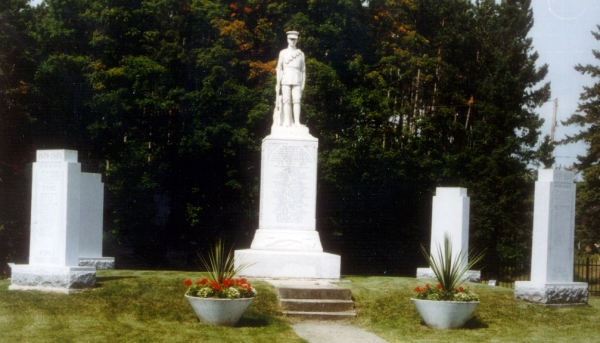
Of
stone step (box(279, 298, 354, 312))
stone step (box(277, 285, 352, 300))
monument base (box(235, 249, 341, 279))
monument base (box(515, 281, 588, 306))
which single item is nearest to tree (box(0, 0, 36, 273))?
monument base (box(235, 249, 341, 279))

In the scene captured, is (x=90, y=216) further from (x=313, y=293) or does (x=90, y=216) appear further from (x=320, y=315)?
(x=320, y=315)

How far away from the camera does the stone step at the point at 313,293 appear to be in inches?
626

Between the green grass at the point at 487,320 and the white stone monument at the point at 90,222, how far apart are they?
670 centimetres

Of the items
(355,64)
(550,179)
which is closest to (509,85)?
(355,64)

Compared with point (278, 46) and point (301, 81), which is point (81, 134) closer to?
point (278, 46)

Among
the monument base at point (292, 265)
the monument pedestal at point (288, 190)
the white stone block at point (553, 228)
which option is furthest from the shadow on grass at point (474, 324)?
the monument pedestal at point (288, 190)

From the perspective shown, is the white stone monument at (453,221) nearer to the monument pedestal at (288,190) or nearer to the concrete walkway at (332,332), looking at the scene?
the monument pedestal at (288,190)

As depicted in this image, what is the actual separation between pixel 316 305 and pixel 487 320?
3106 mm

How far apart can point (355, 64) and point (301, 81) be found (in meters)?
15.3

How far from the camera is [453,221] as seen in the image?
815 inches

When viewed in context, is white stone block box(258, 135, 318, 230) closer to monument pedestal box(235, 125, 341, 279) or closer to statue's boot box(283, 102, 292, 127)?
monument pedestal box(235, 125, 341, 279)

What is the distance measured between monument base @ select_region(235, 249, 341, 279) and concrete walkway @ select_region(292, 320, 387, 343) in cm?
362

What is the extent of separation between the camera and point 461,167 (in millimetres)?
38344

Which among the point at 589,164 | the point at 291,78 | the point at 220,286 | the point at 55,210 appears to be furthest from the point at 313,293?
the point at 589,164
